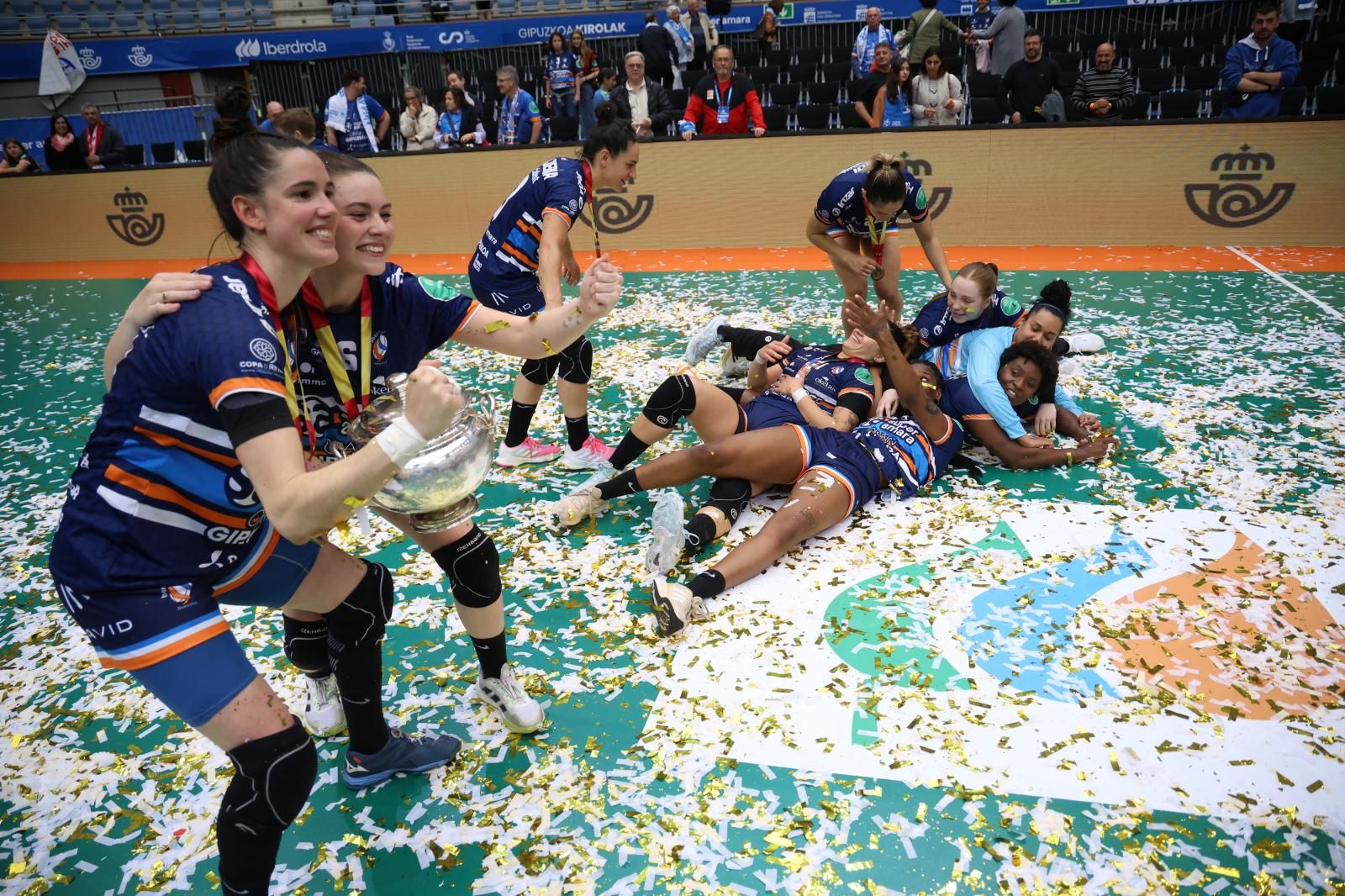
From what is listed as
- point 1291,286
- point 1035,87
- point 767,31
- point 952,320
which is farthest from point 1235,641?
point 767,31

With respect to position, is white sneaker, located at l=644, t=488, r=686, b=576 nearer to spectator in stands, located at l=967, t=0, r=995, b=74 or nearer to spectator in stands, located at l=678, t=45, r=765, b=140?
spectator in stands, located at l=678, t=45, r=765, b=140

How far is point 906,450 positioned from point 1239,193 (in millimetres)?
6617

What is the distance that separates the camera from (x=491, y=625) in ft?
7.36

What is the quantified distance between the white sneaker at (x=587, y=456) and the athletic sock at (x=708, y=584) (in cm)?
135

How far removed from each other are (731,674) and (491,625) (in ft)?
2.44

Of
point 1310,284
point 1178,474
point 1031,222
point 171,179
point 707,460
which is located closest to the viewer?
point 707,460

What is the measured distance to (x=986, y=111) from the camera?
9070 millimetres

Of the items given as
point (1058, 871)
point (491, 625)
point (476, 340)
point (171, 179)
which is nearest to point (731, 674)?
point (491, 625)

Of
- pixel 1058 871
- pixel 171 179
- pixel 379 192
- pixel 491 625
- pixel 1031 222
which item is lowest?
pixel 1058 871

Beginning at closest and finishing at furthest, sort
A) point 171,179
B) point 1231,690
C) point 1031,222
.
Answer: point 1231,690
point 1031,222
point 171,179

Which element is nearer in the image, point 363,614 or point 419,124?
point 363,614

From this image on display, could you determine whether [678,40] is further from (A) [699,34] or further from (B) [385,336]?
(B) [385,336]

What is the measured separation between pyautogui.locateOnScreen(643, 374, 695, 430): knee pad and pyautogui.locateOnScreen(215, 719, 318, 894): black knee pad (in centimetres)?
206

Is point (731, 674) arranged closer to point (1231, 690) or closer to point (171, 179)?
point (1231, 690)
